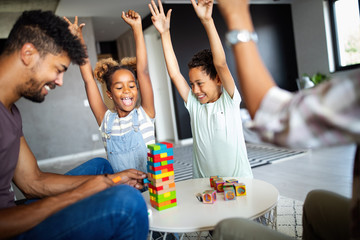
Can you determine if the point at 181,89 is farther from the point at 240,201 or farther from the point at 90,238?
the point at 90,238

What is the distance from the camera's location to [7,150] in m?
1.09

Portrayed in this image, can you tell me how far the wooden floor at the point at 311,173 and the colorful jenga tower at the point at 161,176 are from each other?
64.7 inches

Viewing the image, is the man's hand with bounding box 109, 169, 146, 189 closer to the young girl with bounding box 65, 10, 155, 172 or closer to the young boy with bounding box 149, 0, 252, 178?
the young girl with bounding box 65, 10, 155, 172

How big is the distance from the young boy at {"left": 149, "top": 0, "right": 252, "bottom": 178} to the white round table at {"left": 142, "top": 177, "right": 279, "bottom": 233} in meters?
0.33

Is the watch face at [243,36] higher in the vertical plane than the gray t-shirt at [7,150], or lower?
higher

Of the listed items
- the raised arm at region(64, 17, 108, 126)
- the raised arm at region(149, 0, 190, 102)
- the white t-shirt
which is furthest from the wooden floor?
the raised arm at region(64, 17, 108, 126)

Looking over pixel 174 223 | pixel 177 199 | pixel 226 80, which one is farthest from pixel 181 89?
pixel 174 223

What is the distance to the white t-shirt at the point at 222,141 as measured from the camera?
69.2 inches

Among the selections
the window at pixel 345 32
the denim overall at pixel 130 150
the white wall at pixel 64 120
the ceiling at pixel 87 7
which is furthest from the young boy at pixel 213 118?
Result: the window at pixel 345 32

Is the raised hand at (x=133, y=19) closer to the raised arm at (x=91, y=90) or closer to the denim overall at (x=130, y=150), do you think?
the raised arm at (x=91, y=90)

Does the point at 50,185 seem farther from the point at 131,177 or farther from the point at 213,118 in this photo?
the point at 213,118

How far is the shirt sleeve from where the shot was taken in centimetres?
56

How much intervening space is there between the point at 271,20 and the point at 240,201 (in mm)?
6679

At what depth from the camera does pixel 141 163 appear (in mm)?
1771
